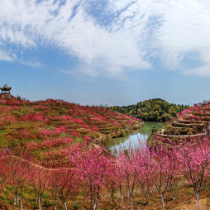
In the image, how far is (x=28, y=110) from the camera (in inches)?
1507

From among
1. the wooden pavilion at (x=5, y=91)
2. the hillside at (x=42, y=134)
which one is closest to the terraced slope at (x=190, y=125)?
the hillside at (x=42, y=134)

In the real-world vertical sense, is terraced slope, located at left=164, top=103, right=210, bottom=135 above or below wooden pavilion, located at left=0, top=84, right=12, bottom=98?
below

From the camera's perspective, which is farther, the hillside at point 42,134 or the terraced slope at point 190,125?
the terraced slope at point 190,125

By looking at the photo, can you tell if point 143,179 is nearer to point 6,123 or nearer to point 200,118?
point 6,123

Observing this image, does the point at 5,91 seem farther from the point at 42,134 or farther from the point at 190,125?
the point at 190,125

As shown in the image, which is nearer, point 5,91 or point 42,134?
point 42,134

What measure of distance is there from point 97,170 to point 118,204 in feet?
15.4

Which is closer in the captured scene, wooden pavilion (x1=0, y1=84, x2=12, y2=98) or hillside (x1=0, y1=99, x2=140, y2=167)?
hillside (x1=0, y1=99, x2=140, y2=167)

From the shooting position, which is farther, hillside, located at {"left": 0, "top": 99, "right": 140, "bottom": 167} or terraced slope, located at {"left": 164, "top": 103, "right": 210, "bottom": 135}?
terraced slope, located at {"left": 164, "top": 103, "right": 210, "bottom": 135}

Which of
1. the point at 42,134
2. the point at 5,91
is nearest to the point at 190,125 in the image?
the point at 42,134

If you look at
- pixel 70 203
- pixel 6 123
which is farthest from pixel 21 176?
pixel 6 123

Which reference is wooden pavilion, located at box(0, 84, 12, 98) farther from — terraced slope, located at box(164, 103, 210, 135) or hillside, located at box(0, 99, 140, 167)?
terraced slope, located at box(164, 103, 210, 135)

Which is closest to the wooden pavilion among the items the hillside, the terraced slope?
the hillside

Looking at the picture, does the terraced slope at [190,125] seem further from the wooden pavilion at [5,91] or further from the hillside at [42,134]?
the wooden pavilion at [5,91]
